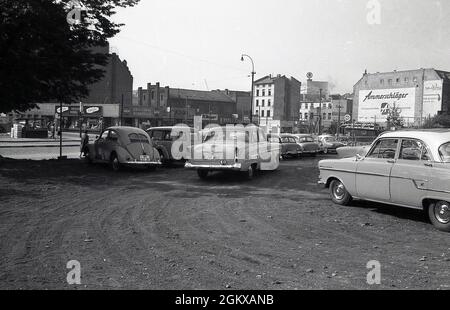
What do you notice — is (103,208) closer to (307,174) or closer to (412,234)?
(412,234)

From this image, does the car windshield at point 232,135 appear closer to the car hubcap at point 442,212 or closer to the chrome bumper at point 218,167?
the chrome bumper at point 218,167

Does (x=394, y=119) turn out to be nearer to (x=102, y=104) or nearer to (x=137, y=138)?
(x=102, y=104)

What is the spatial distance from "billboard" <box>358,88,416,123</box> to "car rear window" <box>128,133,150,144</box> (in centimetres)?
7811

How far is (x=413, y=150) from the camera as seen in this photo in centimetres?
805

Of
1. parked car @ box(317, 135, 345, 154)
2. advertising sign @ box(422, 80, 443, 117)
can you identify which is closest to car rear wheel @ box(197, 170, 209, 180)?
parked car @ box(317, 135, 345, 154)

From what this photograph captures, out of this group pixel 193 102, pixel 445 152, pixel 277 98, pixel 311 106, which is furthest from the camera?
pixel 311 106

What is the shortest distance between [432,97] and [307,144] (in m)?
69.8

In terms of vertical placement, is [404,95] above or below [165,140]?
above

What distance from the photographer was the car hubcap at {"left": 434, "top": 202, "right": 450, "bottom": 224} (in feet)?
23.9

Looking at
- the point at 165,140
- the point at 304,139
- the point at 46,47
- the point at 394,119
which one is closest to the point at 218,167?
the point at 165,140

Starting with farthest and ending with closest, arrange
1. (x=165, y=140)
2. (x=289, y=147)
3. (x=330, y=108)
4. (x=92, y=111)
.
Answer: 1. (x=330, y=108)
2. (x=92, y=111)
3. (x=289, y=147)
4. (x=165, y=140)

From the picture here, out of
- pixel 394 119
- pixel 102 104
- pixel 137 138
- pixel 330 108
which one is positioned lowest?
pixel 137 138

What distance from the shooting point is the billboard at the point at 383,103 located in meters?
88.9

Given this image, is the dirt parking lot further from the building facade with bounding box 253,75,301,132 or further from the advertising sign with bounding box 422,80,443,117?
the building facade with bounding box 253,75,301,132
